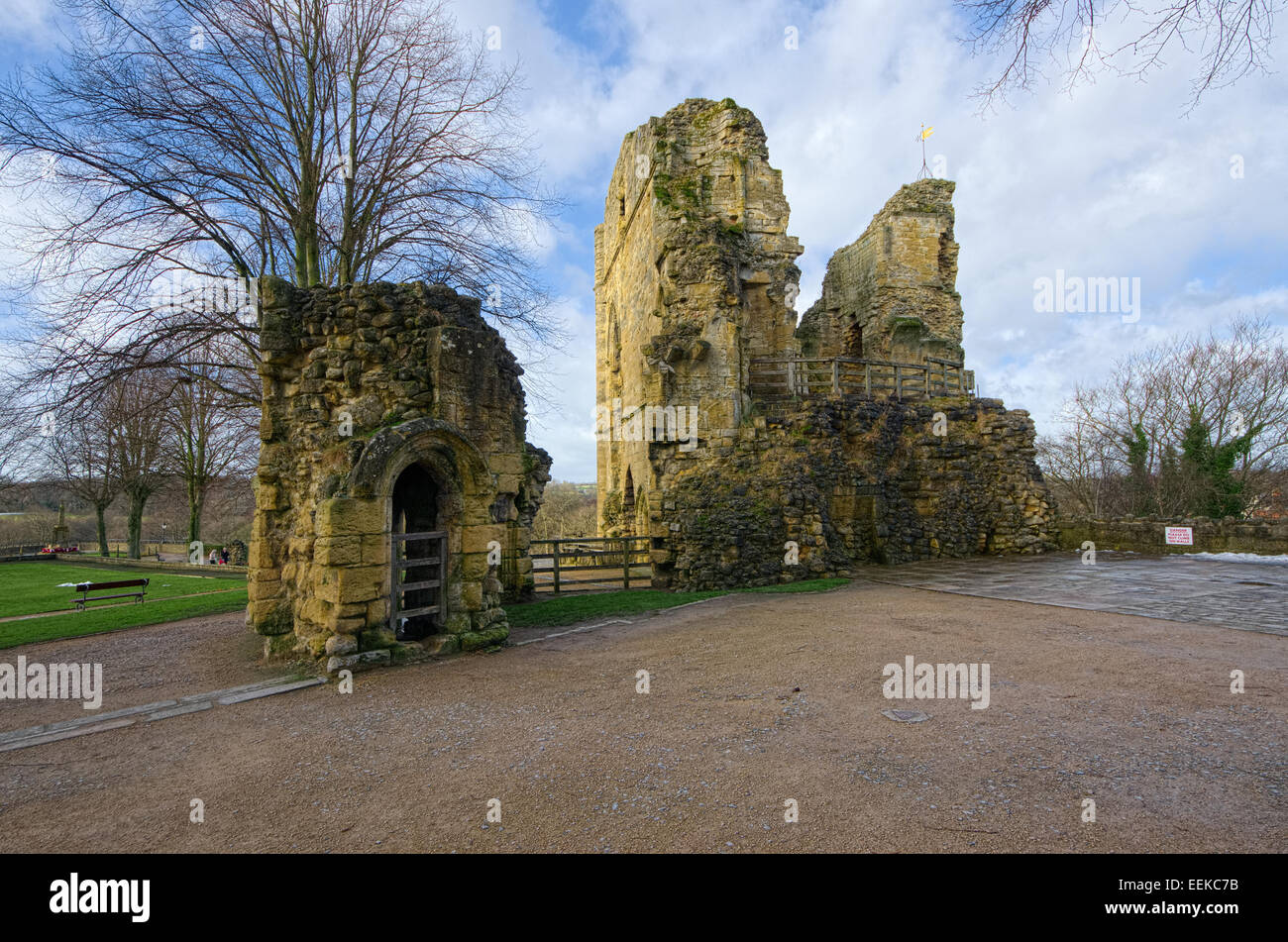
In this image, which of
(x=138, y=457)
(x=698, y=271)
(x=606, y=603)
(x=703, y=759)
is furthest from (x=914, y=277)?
(x=138, y=457)

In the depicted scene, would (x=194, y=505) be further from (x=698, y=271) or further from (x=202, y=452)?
(x=698, y=271)

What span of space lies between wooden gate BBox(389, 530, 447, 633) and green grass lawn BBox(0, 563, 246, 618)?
28.2 ft

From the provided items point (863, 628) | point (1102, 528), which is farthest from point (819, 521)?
point (1102, 528)

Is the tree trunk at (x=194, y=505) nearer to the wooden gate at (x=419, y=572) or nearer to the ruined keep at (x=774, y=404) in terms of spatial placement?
the ruined keep at (x=774, y=404)

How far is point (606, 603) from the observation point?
11672 millimetres

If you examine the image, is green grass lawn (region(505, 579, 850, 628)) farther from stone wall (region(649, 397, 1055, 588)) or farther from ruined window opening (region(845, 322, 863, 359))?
ruined window opening (region(845, 322, 863, 359))

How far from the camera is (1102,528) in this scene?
1761cm

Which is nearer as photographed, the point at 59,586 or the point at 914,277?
the point at 59,586

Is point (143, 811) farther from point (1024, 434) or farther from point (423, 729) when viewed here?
point (1024, 434)

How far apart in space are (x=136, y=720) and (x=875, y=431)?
15.6 m

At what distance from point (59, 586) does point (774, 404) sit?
67.9ft

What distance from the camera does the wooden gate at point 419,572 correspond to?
766 cm

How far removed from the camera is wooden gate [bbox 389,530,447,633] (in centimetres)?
766

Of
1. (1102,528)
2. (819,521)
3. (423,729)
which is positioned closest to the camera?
(423,729)
